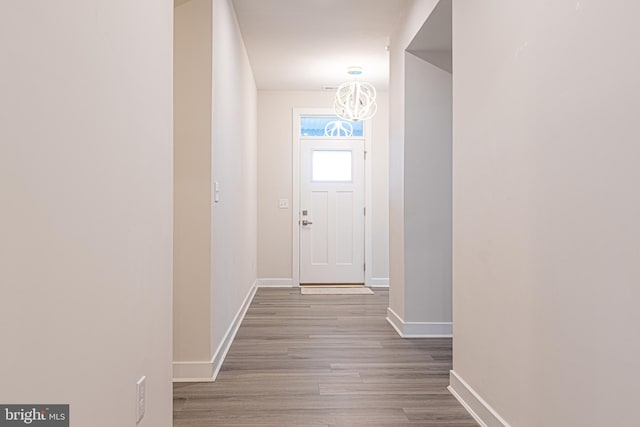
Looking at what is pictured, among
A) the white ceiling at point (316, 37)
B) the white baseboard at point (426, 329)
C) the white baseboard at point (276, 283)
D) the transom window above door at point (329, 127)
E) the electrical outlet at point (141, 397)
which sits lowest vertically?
the white baseboard at point (276, 283)

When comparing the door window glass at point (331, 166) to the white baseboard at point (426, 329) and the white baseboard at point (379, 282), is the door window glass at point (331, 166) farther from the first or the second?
the white baseboard at point (426, 329)

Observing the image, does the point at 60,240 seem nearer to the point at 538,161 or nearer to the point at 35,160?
the point at 35,160

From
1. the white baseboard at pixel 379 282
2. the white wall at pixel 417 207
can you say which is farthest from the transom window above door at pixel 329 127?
the white wall at pixel 417 207

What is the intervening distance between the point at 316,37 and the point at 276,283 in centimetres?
331

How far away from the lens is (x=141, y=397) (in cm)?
152

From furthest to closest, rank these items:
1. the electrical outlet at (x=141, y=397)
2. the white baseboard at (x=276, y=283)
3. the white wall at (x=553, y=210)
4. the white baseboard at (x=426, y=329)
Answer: the white baseboard at (x=276, y=283) → the white baseboard at (x=426, y=329) → the electrical outlet at (x=141, y=397) → the white wall at (x=553, y=210)

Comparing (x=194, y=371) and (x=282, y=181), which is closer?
(x=194, y=371)

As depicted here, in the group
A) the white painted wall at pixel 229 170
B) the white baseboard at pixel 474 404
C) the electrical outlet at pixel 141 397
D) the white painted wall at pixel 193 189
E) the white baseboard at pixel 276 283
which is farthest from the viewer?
the white baseboard at pixel 276 283

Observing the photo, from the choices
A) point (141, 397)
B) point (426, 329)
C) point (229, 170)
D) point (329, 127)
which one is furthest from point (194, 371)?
point (329, 127)

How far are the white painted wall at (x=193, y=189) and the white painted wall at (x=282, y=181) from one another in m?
3.61

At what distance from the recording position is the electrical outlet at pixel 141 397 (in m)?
1.48

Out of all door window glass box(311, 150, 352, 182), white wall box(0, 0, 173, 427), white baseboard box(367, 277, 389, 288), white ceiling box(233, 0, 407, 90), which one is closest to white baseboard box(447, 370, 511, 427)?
white wall box(0, 0, 173, 427)

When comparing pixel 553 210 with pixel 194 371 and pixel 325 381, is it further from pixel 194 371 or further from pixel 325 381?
pixel 194 371

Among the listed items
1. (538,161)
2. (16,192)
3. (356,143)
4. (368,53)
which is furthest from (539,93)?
(356,143)
